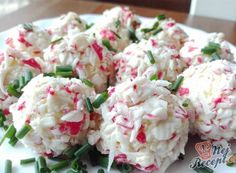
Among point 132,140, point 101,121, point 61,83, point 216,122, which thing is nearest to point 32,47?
point 61,83

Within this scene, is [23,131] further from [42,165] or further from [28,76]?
[28,76]

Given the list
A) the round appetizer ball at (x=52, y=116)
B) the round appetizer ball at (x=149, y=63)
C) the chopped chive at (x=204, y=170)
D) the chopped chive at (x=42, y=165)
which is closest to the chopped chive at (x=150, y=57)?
the round appetizer ball at (x=149, y=63)

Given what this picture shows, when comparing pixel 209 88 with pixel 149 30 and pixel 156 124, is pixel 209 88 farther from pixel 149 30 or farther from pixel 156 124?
pixel 149 30

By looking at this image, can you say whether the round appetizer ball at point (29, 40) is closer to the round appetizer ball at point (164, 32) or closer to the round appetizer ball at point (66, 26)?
the round appetizer ball at point (66, 26)

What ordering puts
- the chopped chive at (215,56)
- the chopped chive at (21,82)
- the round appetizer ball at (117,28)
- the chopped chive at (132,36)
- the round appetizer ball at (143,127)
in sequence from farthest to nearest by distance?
1. the chopped chive at (132,36)
2. the round appetizer ball at (117,28)
3. the chopped chive at (215,56)
4. the chopped chive at (21,82)
5. the round appetizer ball at (143,127)

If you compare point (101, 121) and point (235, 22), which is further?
point (235, 22)

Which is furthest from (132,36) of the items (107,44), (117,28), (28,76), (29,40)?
(28,76)

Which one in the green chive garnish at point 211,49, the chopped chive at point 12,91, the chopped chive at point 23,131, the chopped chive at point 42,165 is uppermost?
the green chive garnish at point 211,49

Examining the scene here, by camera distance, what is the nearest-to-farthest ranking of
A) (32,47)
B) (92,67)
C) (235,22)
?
(92,67) → (32,47) → (235,22)
